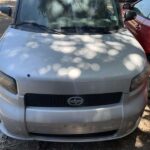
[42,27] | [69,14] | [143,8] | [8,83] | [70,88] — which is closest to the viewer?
[70,88]

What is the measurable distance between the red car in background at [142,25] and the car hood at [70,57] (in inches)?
101

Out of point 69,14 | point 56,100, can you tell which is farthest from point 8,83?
point 69,14

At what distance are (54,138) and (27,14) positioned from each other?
194 centimetres

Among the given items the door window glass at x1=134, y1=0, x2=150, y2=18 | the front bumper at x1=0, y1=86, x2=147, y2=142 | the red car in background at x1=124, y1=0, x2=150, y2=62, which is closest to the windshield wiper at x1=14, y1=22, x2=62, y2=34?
the front bumper at x1=0, y1=86, x2=147, y2=142

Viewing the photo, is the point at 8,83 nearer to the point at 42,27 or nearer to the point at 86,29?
the point at 42,27

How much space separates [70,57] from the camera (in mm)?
4410

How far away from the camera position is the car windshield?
527 cm

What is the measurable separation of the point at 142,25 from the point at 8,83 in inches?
170

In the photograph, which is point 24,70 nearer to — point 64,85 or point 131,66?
point 64,85

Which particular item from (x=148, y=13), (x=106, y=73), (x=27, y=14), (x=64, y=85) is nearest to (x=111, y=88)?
(x=106, y=73)

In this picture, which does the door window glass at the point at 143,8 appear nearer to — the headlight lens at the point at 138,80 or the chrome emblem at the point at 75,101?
the headlight lens at the point at 138,80

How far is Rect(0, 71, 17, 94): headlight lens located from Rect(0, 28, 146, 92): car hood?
0.06 m

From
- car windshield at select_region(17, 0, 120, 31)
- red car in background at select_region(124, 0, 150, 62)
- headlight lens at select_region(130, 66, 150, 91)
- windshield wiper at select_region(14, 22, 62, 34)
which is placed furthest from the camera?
red car in background at select_region(124, 0, 150, 62)

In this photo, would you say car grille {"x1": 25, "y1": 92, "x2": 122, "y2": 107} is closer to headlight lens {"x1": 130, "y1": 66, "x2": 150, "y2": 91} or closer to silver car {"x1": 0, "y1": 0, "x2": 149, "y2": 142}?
silver car {"x1": 0, "y1": 0, "x2": 149, "y2": 142}
